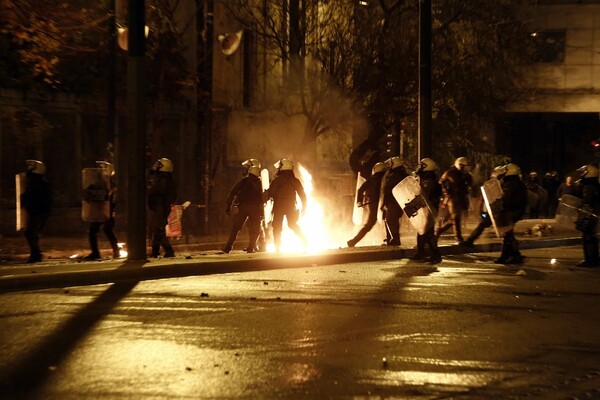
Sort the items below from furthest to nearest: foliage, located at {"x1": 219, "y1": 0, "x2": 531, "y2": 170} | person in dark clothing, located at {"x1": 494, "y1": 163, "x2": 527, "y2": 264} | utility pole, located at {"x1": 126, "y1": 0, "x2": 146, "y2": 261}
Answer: foliage, located at {"x1": 219, "y1": 0, "x2": 531, "y2": 170}, person in dark clothing, located at {"x1": 494, "y1": 163, "x2": 527, "y2": 264}, utility pole, located at {"x1": 126, "y1": 0, "x2": 146, "y2": 261}

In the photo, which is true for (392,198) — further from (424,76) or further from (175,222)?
(175,222)

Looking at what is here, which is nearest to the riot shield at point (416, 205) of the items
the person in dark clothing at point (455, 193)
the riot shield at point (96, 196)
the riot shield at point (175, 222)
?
the person in dark clothing at point (455, 193)

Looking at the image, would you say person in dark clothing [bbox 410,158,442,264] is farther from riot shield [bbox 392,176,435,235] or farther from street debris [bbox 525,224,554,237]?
street debris [bbox 525,224,554,237]

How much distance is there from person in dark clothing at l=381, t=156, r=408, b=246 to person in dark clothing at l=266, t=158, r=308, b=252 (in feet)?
4.96

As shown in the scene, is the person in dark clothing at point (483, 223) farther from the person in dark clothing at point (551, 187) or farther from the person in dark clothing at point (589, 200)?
the person in dark clothing at point (551, 187)

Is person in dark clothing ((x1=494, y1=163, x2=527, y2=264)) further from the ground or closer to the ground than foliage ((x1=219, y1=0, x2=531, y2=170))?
closer to the ground

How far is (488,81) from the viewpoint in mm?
20656

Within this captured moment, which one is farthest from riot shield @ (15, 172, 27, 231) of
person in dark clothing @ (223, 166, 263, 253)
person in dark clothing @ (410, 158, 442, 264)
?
person in dark clothing @ (410, 158, 442, 264)

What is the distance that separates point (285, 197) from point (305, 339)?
683 centimetres

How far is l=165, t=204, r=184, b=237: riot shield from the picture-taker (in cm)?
1667

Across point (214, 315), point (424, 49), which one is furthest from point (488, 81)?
point (214, 315)

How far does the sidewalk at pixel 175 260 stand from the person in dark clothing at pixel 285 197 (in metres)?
0.71

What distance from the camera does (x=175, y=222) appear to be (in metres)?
16.8

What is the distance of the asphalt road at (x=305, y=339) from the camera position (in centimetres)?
580
